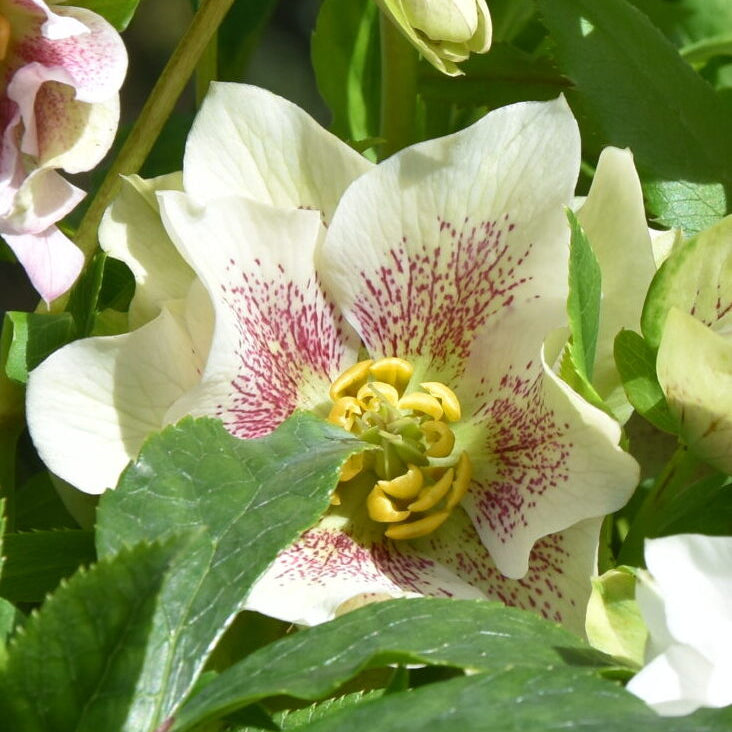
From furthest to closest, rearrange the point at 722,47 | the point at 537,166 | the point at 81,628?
the point at 722,47, the point at 537,166, the point at 81,628

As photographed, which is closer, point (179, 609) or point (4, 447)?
point (179, 609)

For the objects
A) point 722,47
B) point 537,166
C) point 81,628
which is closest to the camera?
point 81,628

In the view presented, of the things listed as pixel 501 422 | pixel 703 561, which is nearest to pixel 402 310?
pixel 501 422

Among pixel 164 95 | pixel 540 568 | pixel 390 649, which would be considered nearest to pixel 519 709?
pixel 390 649

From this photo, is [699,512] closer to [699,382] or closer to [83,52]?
[699,382]

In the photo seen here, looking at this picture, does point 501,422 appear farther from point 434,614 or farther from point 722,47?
point 722,47

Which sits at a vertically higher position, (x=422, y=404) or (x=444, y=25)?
(x=444, y=25)

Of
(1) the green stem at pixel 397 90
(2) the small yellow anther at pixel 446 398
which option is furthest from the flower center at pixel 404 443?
(1) the green stem at pixel 397 90
